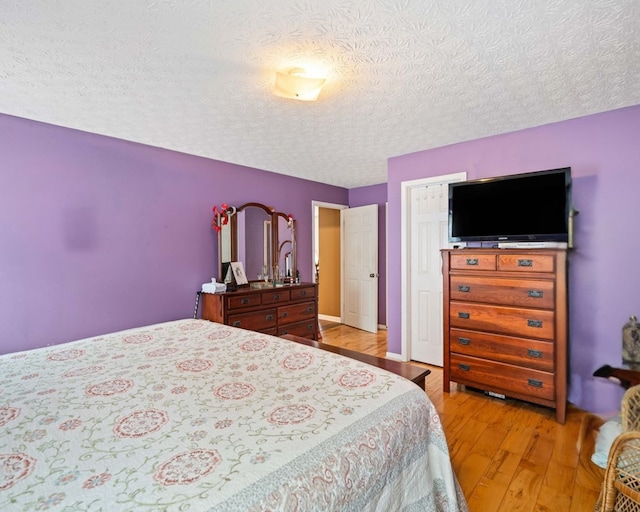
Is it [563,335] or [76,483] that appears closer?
[76,483]

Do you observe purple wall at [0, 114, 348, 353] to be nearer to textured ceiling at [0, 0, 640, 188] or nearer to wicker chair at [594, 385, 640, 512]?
textured ceiling at [0, 0, 640, 188]

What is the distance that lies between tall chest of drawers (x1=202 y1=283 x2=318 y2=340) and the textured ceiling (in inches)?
64.7

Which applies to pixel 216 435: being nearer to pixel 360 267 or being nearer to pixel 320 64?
pixel 320 64

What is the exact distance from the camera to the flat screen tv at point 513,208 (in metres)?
2.49

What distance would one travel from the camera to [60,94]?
224cm

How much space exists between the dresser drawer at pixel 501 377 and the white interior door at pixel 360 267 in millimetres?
Result: 2261

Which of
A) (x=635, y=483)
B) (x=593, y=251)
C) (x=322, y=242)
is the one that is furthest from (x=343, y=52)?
(x=322, y=242)

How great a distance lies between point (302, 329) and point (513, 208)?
8.68 feet

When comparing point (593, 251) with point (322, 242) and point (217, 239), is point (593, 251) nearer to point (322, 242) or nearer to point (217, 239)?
point (217, 239)

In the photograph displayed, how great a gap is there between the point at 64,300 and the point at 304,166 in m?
2.79

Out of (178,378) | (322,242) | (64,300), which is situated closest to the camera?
(178,378)

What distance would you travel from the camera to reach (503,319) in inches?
105

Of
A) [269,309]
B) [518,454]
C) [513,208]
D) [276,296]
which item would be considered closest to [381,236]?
[276,296]

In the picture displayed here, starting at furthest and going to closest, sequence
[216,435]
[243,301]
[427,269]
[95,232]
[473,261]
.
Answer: [427,269] → [243,301] → [95,232] → [473,261] → [216,435]
